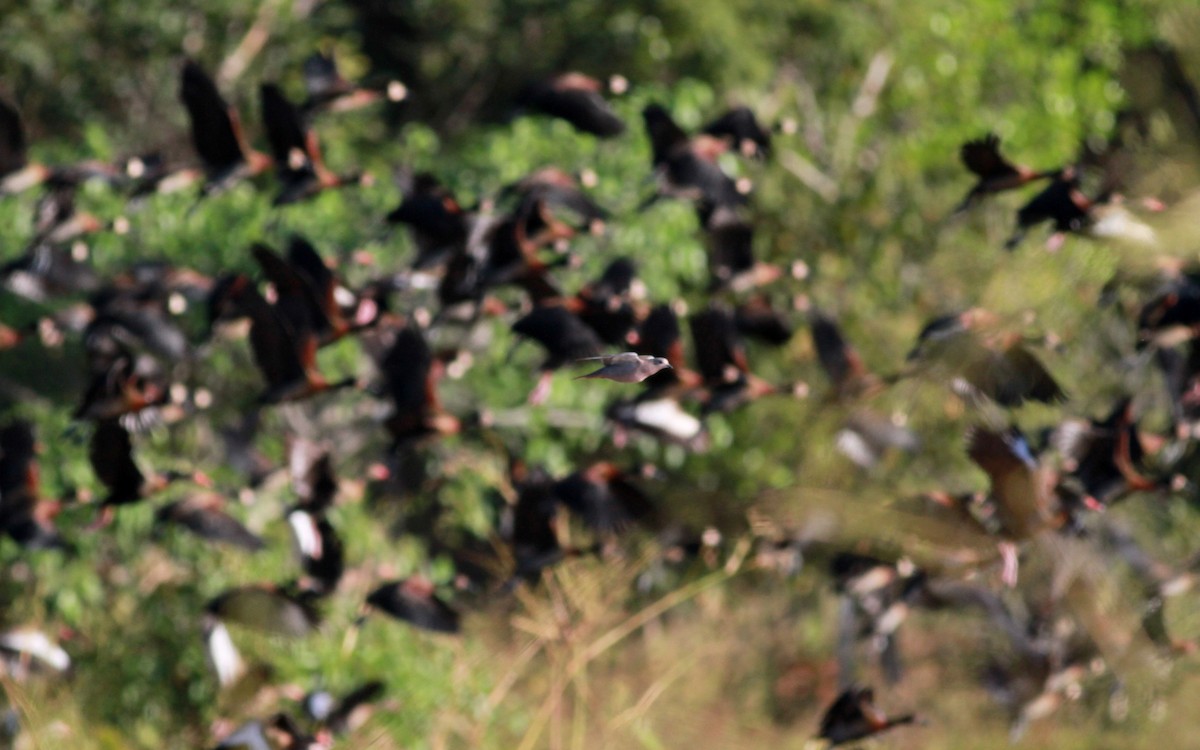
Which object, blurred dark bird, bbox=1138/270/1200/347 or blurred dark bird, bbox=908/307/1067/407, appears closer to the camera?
blurred dark bird, bbox=1138/270/1200/347

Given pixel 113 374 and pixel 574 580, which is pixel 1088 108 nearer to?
pixel 574 580

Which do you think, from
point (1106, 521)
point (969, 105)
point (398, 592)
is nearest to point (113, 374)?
point (398, 592)

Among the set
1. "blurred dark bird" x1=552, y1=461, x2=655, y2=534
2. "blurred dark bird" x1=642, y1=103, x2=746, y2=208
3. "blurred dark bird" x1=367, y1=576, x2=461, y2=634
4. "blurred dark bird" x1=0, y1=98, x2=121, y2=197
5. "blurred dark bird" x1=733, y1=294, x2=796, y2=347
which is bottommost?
"blurred dark bird" x1=367, y1=576, x2=461, y2=634

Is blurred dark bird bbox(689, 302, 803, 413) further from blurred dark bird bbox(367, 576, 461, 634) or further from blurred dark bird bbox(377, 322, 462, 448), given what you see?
blurred dark bird bbox(367, 576, 461, 634)

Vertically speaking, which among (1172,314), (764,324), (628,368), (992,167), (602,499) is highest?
(628,368)

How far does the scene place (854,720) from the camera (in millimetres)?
3188

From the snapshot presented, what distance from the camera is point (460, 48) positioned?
8938 millimetres

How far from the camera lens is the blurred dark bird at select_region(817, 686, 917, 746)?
10.4 feet

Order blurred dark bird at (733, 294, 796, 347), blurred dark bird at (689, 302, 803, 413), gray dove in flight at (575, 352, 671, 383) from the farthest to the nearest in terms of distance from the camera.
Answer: blurred dark bird at (733, 294, 796, 347) → blurred dark bird at (689, 302, 803, 413) → gray dove in flight at (575, 352, 671, 383)

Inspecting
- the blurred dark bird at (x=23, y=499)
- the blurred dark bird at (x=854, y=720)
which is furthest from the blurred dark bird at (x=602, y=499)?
the blurred dark bird at (x=23, y=499)

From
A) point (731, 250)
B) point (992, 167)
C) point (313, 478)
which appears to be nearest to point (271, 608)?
point (313, 478)

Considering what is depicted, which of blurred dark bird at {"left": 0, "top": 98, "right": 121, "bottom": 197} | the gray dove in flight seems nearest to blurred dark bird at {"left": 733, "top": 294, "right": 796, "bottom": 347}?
blurred dark bird at {"left": 0, "top": 98, "right": 121, "bottom": 197}

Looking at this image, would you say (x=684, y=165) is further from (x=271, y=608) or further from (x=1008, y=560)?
(x=271, y=608)

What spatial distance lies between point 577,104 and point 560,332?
0.88m
